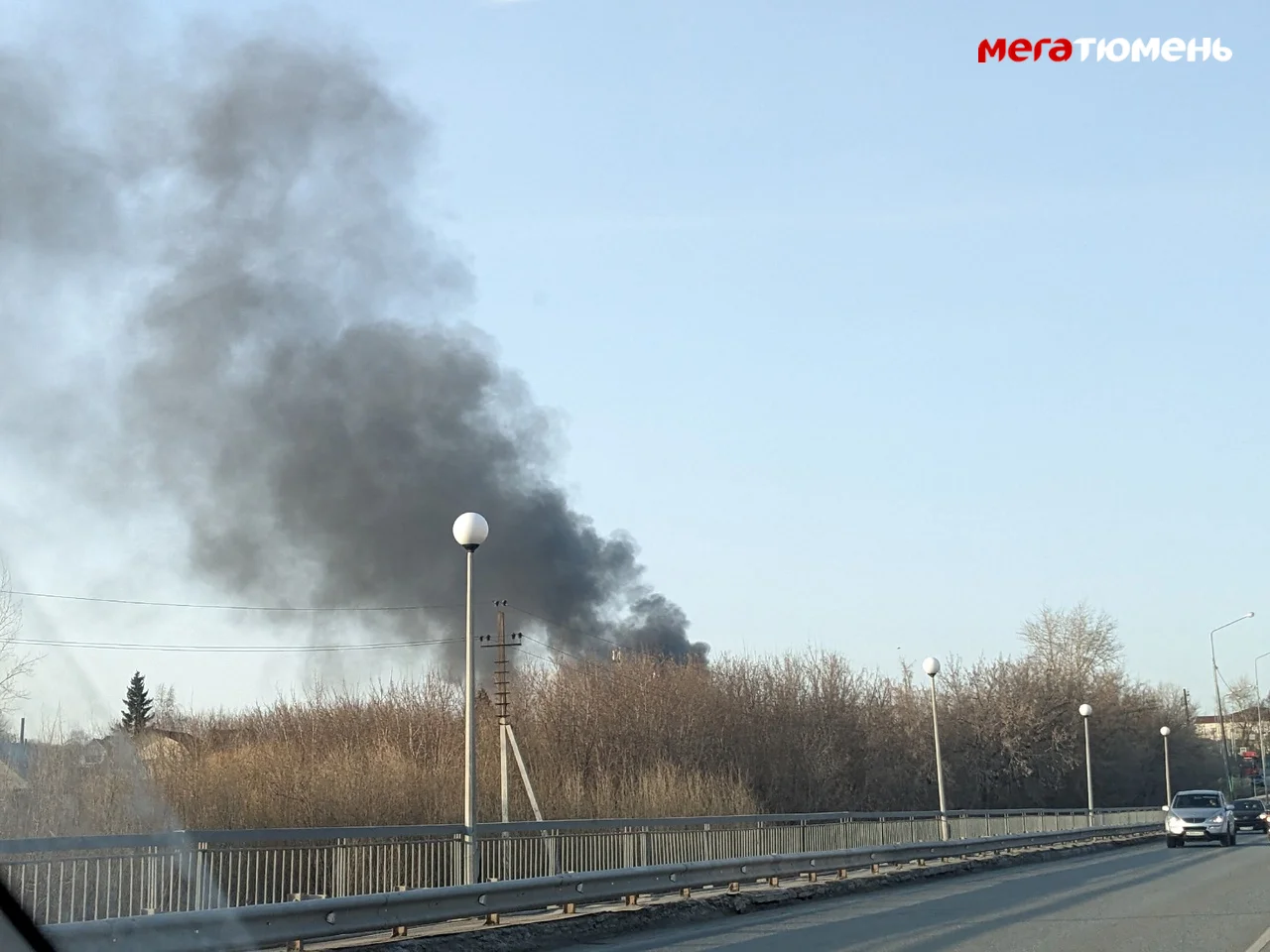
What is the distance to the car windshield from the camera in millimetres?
38750

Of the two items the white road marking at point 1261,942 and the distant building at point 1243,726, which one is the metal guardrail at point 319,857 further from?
the distant building at point 1243,726

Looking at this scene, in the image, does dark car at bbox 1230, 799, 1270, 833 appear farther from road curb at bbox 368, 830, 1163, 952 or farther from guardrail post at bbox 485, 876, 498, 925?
guardrail post at bbox 485, 876, 498, 925

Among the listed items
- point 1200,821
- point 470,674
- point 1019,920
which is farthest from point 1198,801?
point 470,674

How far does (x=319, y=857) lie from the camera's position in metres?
13.8

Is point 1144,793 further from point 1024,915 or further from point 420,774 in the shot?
point 1024,915

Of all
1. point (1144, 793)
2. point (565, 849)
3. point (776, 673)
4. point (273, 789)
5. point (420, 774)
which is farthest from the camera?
point (1144, 793)

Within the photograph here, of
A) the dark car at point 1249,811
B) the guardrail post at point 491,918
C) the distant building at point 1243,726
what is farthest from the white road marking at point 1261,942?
the distant building at point 1243,726

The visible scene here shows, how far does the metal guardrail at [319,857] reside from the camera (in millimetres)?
10719

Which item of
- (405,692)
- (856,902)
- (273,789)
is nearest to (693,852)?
(856,902)

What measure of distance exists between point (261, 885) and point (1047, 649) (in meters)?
72.4

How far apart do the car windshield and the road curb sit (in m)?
15.7

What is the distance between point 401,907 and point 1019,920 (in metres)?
7.35

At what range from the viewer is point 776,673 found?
51.9 meters

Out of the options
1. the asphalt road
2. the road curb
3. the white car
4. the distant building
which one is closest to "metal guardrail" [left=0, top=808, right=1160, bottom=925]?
the road curb
